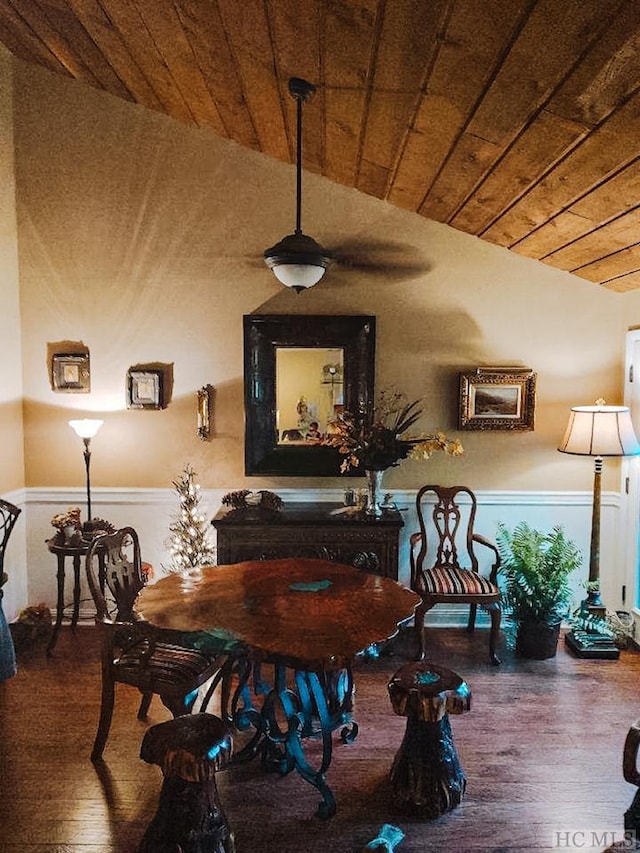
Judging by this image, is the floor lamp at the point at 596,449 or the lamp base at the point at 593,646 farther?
the lamp base at the point at 593,646

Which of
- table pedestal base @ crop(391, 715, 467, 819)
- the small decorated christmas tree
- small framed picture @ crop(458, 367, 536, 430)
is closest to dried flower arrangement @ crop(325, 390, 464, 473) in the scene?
small framed picture @ crop(458, 367, 536, 430)

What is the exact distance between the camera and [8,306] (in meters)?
4.10

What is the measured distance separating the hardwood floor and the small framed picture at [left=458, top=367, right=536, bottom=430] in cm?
158

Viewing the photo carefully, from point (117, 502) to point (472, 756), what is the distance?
110 inches

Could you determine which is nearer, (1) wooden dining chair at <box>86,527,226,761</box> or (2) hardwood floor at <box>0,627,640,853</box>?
(2) hardwood floor at <box>0,627,640,853</box>

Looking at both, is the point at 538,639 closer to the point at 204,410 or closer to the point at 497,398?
the point at 497,398

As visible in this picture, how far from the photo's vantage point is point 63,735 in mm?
2961

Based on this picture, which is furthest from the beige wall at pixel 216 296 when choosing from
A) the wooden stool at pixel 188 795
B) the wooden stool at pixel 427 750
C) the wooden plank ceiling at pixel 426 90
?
the wooden stool at pixel 188 795

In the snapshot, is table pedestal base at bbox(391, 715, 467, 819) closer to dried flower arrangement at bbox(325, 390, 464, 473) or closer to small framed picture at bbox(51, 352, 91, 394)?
dried flower arrangement at bbox(325, 390, 464, 473)

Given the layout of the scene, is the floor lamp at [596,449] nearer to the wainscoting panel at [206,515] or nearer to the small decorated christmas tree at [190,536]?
the wainscoting panel at [206,515]

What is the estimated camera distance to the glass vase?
3919 millimetres

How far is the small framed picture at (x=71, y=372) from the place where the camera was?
424cm

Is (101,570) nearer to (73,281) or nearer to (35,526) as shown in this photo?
(35,526)

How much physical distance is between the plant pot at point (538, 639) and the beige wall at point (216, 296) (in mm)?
955
